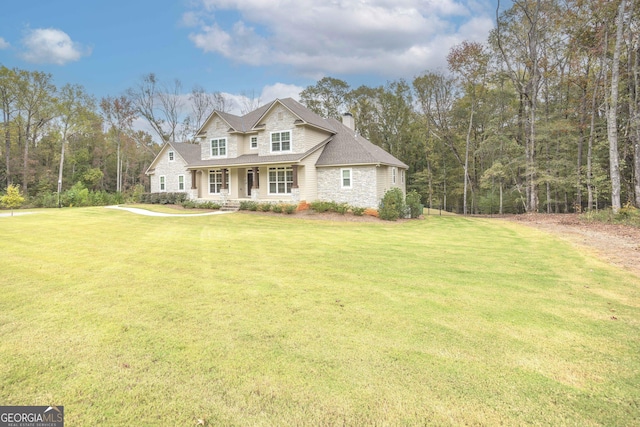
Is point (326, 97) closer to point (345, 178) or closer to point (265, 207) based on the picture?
point (345, 178)

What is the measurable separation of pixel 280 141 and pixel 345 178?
218 inches

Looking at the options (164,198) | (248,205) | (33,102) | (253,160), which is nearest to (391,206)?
(248,205)

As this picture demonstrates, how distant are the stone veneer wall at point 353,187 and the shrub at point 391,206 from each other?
130 cm

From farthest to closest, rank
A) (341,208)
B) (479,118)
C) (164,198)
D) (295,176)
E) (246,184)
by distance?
(479,118) → (164,198) → (246,184) → (295,176) → (341,208)

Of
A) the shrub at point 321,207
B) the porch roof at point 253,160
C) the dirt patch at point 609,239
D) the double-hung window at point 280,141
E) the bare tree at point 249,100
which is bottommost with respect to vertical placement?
the dirt patch at point 609,239

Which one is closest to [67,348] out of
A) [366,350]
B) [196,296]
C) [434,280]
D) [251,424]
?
[196,296]

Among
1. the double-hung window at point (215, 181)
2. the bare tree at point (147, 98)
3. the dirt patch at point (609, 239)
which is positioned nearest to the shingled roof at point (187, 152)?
the double-hung window at point (215, 181)

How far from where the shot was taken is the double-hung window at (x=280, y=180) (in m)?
22.1

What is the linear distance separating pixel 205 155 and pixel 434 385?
26125 millimetres

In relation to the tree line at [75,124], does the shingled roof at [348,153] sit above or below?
below

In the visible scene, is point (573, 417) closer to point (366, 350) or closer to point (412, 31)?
point (366, 350)

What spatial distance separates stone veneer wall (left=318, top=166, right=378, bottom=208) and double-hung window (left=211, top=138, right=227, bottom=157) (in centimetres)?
845

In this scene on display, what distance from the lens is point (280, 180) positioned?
73.9 ft

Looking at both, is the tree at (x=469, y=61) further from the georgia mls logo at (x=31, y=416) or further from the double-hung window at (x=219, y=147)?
the georgia mls logo at (x=31, y=416)
